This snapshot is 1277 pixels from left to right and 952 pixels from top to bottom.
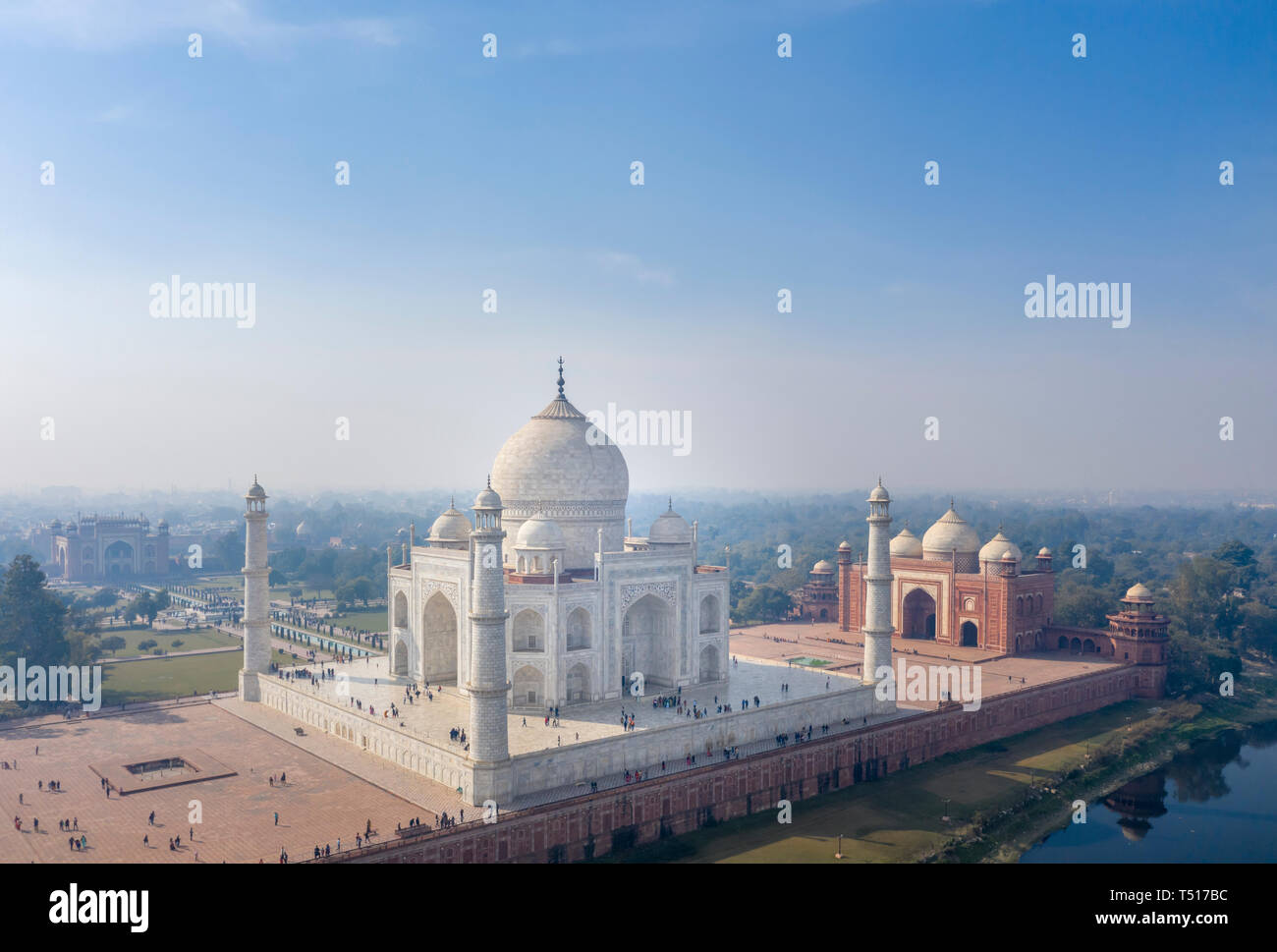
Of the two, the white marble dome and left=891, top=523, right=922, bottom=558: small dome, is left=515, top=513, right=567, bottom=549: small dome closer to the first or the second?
the white marble dome

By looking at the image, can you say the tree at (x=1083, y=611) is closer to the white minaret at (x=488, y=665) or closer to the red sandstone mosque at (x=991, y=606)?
the red sandstone mosque at (x=991, y=606)

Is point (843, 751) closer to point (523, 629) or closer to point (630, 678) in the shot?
point (630, 678)

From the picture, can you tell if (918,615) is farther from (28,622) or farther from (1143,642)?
(28,622)

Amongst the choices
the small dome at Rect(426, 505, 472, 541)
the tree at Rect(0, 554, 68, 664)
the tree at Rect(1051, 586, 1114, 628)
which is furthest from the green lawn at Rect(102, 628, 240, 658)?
the tree at Rect(1051, 586, 1114, 628)

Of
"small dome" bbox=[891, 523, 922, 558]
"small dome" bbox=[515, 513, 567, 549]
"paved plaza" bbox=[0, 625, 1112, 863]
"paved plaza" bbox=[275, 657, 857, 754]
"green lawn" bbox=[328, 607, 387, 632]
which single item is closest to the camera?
"paved plaza" bbox=[0, 625, 1112, 863]

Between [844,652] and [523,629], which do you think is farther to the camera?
[844,652]

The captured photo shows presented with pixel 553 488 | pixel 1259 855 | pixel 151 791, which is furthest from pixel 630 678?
pixel 1259 855

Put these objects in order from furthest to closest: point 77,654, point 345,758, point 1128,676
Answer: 1. point 1128,676
2. point 77,654
3. point 345,758
